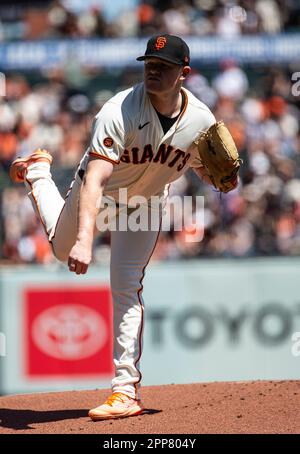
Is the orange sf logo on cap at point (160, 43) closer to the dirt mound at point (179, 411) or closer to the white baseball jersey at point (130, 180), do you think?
the white baseball jersey at point (130, 180)

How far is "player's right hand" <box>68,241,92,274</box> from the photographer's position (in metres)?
4.65

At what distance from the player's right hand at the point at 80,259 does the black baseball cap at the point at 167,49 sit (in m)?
1.09

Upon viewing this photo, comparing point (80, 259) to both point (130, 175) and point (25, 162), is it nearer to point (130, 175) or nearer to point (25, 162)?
point (130, 175)

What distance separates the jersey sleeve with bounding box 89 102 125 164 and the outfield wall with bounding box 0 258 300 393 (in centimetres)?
466

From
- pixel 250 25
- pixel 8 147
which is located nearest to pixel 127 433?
pixel 8 147

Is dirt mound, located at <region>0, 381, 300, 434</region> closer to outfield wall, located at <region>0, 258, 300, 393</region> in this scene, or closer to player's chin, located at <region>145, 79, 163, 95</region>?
player's chin, located at <region>145, 79, 163, 95</region>

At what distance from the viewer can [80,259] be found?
4652 mm

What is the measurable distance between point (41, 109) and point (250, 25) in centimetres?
327

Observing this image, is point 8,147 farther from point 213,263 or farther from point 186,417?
point 186,417

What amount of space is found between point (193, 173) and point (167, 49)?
5.03 metres
